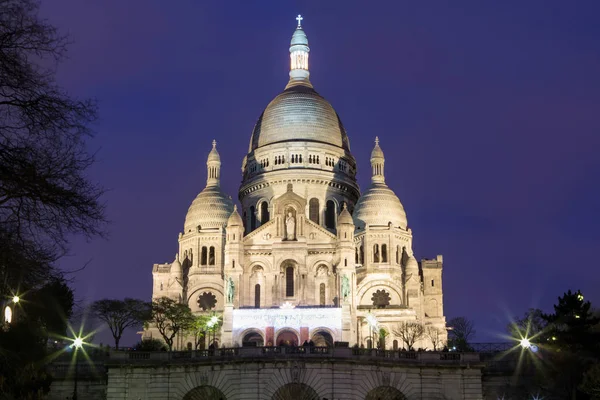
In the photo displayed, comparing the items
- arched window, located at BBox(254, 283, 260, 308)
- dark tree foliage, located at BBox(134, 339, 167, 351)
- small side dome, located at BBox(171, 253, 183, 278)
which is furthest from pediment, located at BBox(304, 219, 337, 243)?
dark tree foliage, located at BBox(134, 339, 167, 351)

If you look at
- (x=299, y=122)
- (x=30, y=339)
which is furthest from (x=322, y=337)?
(x=30, y=339)

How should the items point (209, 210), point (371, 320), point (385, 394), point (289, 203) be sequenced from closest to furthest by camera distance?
point (385, 394)
point (371, 320)
point (289, 203)
point (209, 210)

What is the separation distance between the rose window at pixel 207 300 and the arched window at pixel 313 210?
1662cm

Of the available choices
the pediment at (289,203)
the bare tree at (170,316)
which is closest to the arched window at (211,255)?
the pediment at (289,203)

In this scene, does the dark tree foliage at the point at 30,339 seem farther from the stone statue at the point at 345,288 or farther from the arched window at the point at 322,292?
the arched window at the point at 322,292

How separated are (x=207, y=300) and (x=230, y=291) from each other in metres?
13.6

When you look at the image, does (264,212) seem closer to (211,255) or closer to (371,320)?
(211,255)

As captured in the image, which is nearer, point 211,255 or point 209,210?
point 211,255

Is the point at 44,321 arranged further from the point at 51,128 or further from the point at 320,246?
the point at 51,128

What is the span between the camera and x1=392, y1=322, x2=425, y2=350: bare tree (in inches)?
4196

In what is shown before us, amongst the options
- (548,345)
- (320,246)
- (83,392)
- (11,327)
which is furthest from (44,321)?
(320,246)

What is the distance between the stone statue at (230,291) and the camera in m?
A: 109

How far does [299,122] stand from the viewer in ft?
445

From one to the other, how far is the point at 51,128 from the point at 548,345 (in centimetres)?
5606
